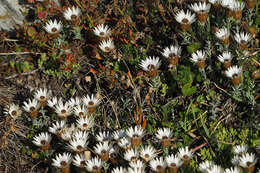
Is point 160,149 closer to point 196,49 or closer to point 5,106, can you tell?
point 196,49

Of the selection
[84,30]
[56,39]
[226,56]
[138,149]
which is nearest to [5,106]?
[56,39]

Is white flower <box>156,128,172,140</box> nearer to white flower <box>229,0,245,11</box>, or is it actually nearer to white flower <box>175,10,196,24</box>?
white flower <box>175,10,196,24</box>

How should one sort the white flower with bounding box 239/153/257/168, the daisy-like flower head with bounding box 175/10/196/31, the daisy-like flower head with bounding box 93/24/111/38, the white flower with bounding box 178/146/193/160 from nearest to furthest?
the white flower with bounding box 239/153/257/168 → the white flower with bounding box 178/146/193/160 → the daisy-like flower head with bounding box 175/10/196/31 → the daisy-like flower head with bounding box 93/24/111/38

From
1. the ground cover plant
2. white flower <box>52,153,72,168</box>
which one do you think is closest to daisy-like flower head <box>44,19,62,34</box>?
the ground cover plant

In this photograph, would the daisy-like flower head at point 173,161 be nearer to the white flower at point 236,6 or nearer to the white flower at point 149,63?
the white flower at point 149,63

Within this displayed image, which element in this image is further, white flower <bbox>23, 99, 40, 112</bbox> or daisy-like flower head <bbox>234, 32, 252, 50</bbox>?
white flower <bbox>23, 99, 40, 112</bbox>

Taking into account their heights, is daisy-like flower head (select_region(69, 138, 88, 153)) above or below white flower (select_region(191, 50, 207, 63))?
below
